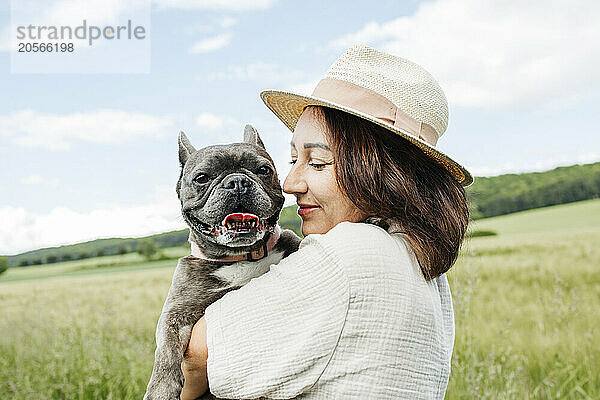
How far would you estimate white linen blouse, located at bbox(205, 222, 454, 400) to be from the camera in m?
1.75

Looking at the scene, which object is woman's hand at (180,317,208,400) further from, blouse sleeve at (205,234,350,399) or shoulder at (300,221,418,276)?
shoulder at (300,221,418,276)

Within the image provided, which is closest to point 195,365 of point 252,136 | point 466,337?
point 252,136

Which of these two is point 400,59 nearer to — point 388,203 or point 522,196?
point 388,203

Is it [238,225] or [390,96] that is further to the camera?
[238,225]

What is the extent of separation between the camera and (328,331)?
1742mm

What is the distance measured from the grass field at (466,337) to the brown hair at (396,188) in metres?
1.10

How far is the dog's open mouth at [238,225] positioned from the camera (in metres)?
2.38

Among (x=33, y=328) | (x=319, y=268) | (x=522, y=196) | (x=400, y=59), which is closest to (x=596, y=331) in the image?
(x=400, y=59)

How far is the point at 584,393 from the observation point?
14.3 feet

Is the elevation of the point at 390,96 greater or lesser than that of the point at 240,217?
greater

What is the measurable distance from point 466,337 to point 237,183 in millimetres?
3080

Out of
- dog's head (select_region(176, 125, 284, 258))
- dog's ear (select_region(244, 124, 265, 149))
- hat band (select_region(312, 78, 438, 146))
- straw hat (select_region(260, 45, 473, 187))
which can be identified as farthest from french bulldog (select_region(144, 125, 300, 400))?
hat band (select_region(312, 78, 438, 146))

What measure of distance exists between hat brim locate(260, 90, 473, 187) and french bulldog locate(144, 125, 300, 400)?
0.65ft

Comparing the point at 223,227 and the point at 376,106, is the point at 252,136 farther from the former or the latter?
the point at 376,106
